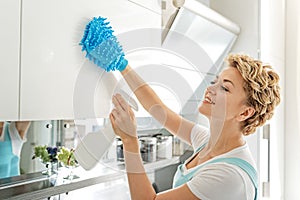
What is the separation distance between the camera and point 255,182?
100 centimetres

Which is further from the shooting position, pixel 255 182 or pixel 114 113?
pixel 255 182

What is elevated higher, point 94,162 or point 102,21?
point 102,21

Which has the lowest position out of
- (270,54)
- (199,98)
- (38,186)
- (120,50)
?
(38,186)

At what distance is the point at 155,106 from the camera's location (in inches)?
46.7

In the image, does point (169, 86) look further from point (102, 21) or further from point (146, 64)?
point (102, 21)

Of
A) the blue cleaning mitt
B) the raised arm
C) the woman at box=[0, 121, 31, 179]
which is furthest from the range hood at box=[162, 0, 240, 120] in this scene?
the woman at box=[0, 121, 31, 179]

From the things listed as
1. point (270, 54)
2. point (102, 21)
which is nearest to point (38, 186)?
point (102, 21)

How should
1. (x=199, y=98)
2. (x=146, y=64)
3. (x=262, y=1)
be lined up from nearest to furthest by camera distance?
(x=146, y=64)
(x=199, y=98)
(x=262, y=1)

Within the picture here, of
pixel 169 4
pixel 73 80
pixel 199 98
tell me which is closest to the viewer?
pixel 73 80

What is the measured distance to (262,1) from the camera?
1900mm

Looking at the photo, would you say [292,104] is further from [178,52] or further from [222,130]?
[222,130]

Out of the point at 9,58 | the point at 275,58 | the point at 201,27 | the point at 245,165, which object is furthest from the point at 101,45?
the point at 275,58

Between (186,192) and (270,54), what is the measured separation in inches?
50.6

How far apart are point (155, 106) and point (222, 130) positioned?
23 centimetres
